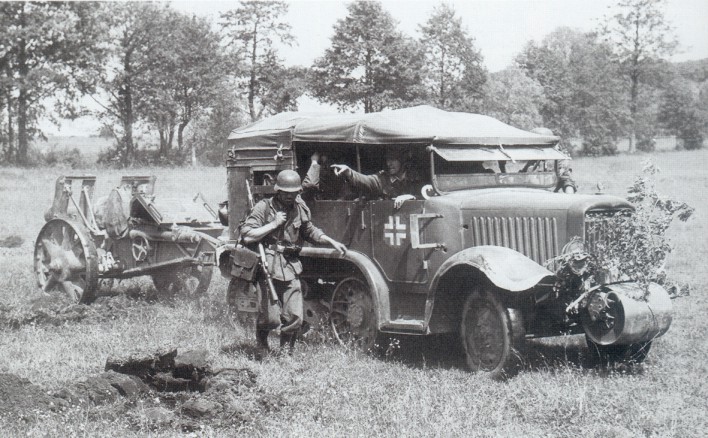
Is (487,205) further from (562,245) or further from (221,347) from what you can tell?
(221,347)

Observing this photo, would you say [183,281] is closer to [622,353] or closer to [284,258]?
[284,258]

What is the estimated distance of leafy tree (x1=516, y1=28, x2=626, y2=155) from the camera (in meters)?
50.8

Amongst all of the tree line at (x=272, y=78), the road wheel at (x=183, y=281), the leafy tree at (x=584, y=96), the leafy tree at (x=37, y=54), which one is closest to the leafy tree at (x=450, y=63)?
the tree line at (x=272, y=78)

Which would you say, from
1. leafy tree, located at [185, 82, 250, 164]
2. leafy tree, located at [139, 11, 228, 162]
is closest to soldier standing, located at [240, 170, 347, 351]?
leafy tree, located at [185, 82, 250, 164]

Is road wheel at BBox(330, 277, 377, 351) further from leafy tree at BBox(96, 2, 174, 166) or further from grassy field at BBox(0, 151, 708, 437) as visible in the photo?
leafy tree at BBox(96, 2, 174, 166)

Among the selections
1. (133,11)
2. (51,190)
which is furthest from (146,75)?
(51,190)

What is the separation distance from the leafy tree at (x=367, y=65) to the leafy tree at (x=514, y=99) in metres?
5.73

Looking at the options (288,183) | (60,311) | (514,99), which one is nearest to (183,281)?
(60,311)

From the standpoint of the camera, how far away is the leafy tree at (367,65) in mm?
39688

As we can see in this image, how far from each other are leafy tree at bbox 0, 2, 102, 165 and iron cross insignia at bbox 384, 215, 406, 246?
3123 centimetres

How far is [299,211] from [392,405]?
8.09ft

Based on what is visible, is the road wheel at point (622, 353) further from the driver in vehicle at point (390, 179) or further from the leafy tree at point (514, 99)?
the leafy tree at point (514, 99)

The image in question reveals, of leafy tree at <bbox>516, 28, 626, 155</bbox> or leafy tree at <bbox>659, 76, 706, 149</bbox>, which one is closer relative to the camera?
leafy tree at <bbox>659, 76, 706, 149</bbox>

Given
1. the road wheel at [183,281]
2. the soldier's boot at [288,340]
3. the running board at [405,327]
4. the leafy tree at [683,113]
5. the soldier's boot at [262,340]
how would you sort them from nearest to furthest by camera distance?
the running board at [405,327] → the soldier's boot at [288,340] → the soldier's boot at [262,340] → the road wheel at [183,281] → the leafy tree at [683,113]
